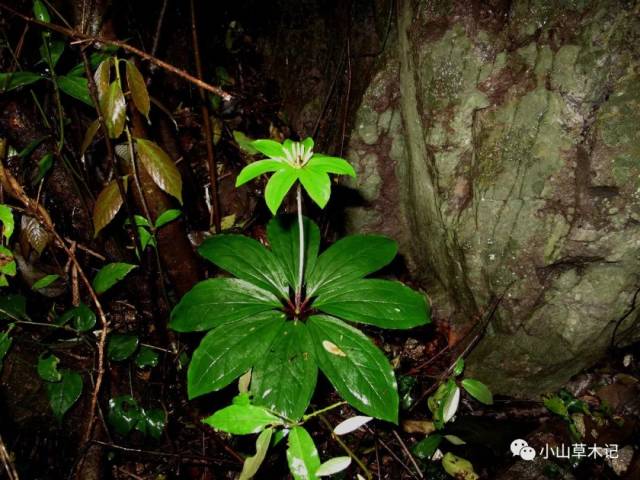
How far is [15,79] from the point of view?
1482 mm

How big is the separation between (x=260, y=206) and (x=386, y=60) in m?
1.19

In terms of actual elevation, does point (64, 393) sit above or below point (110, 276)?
below

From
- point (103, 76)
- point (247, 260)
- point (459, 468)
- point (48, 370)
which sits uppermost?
point (103, 76)

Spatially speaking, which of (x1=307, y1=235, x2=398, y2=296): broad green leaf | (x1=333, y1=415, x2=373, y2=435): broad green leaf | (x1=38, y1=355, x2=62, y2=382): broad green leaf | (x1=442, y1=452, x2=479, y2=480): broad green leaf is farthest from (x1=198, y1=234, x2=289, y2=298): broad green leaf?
(x1=442, y1=452, x2=479, y2=480): broad green leaf

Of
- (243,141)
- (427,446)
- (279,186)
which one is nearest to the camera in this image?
(279,186)

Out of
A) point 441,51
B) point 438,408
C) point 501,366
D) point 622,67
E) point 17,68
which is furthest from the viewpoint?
point 501,366

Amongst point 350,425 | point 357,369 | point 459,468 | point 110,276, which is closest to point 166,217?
point 110,276

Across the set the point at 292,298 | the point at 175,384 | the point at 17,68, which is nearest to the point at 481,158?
the point at 292,298

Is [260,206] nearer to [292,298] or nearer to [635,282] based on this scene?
[292,298]

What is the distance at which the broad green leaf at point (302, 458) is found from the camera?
1.22 meters

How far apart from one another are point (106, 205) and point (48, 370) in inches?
29.6

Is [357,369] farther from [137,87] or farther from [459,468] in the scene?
[137,87]

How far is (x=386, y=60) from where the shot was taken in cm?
209

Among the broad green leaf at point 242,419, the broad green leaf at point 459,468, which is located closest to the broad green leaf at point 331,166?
the broad green leaf at point 242,419
